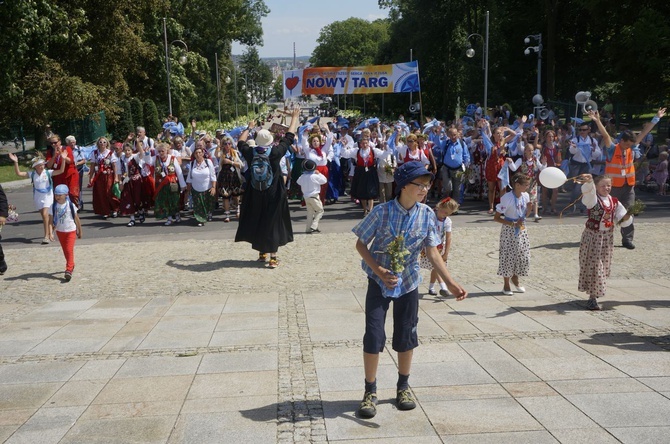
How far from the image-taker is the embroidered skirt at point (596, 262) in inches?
310

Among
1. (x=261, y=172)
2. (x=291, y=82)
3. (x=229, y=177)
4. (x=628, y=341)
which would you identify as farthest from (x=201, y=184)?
(x=628, y=341)

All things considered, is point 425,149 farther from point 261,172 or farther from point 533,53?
point 533,53

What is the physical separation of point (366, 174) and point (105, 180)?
6.05m

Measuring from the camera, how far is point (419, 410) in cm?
497

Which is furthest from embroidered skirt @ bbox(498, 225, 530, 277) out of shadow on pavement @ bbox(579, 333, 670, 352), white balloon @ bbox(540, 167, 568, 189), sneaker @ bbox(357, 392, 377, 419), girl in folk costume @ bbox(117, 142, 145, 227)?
girl in folk costume @ bbox(117, 142, 145, 227)

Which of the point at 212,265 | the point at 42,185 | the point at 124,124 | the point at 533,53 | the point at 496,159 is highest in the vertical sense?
the point at 533,53

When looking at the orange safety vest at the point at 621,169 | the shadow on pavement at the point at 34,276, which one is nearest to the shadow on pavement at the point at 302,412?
the shadow on pavement at the point at 34,276

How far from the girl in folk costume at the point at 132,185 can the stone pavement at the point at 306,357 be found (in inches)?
186

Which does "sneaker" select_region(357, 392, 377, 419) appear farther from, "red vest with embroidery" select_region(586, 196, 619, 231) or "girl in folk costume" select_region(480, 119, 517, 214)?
"girl in folk costume" select_region(480, 119, 517, 214)

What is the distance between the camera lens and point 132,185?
1557cm

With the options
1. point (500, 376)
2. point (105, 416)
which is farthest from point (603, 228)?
point (105, 416)

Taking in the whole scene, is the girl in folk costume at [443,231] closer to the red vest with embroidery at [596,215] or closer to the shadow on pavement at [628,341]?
the red vest with embroidery at [596,215]

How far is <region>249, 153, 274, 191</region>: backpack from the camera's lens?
9.99 m

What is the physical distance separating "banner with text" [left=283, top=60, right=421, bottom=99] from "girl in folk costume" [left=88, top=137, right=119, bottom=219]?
238 inches
